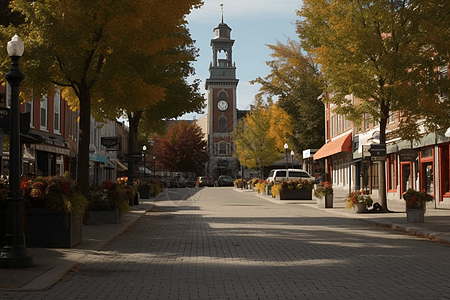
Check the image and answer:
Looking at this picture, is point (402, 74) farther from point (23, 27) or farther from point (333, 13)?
point (23, 27)

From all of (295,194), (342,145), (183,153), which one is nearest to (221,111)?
(183,153)

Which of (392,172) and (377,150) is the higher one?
(377,150)

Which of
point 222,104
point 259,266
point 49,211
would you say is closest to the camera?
point 259,266

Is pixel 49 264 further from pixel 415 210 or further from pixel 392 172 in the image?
pixel 392 172

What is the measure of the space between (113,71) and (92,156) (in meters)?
31.2

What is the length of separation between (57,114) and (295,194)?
15535 millimetres

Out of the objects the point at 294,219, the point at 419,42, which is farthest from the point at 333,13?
the point at 294,219

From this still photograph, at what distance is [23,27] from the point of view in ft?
58.0

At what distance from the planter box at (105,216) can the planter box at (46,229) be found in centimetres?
624

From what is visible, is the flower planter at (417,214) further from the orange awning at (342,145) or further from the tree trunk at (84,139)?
the orange awning at (342,145)

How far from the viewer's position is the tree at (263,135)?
224 feet

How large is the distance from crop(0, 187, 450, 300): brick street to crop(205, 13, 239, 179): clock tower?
82560 mm

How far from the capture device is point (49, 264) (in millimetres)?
10367

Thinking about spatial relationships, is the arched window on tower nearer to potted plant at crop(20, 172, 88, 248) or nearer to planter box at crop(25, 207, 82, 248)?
potted plant at crop(20, 172, 88, 248)
